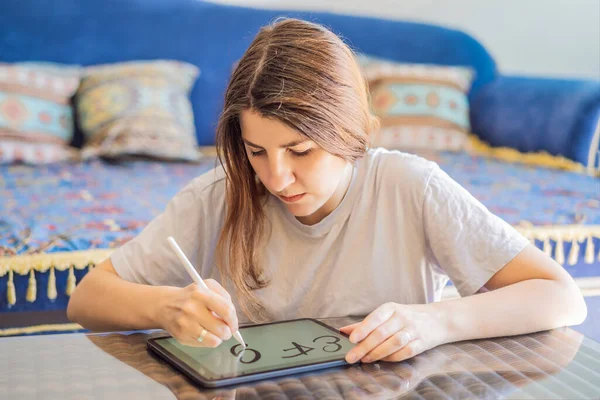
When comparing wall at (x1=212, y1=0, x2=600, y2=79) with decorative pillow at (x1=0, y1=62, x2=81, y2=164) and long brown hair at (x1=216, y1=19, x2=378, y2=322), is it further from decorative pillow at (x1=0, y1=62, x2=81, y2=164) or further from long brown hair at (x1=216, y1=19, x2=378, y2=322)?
long brown hair at (x1=216, y1=19, x2=378, y2=322)

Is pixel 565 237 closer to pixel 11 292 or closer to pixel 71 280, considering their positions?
pixel 71 280

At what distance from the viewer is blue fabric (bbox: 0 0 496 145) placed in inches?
102

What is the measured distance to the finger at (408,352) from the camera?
803 millimetres

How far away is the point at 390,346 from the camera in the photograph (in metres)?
0.81

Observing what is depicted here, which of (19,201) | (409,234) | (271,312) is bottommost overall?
(19,201)

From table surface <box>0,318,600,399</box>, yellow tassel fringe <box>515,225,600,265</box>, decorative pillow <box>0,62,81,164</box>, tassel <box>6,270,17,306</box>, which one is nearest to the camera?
table surface <box>0,318,600,399</box>

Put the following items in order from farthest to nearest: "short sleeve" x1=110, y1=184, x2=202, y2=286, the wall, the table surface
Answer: the wall → "short sleeve" x1=110, y1=184, x2=202, y2=286 → the table surface

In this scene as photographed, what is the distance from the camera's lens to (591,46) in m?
2.97

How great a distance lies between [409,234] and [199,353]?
0.42 metres

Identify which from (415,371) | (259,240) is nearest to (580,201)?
(259,240)

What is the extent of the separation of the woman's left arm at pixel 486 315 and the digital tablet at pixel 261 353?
1.1 inches

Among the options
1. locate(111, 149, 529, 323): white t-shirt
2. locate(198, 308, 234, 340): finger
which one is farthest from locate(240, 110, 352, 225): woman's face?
locate(198, 308, 234, 340): finger

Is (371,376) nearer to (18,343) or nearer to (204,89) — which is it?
(18,343)

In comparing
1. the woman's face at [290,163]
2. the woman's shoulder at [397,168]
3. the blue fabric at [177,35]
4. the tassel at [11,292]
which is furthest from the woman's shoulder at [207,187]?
the blue fabric at [177,35]
